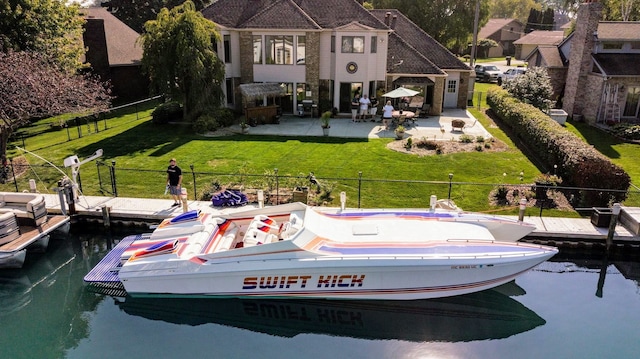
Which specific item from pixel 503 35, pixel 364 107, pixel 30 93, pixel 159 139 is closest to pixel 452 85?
pixel 364 107

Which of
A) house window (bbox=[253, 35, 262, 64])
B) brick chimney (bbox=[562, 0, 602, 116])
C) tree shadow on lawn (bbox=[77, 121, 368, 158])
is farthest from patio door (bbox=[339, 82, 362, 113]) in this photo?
brick chimney (bbox=[562, 0, 602, 116])

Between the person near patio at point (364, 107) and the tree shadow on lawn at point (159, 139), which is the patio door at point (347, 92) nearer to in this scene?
the person near patio at point (364, 107)

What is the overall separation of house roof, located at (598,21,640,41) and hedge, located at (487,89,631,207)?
26.7ft

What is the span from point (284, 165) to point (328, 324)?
902cm

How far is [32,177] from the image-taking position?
18688mm

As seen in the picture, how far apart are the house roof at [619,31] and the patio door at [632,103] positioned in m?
3.00

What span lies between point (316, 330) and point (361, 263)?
6.22 ft

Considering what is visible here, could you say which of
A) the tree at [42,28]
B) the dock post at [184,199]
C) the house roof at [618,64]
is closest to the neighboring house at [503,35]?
the house roof at [618,64]

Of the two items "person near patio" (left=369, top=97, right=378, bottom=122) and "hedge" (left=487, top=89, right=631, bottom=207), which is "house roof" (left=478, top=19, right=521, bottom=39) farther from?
"hedge" (left=487, top=89, right=631, bottom=207)

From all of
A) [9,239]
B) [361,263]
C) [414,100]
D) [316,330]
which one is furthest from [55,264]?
[414,100]

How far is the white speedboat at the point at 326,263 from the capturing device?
37.3ft

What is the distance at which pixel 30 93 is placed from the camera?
18344mm

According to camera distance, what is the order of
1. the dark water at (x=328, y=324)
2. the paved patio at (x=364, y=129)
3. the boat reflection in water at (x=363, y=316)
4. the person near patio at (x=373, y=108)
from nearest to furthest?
the dark water at (x=328, y=324) < the boat reflection in water at (x=363, y=316) < the paved patio at (x=364, y=129) < the person near patio at (x=373, y=108)

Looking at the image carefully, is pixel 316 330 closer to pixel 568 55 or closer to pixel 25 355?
pixel 25 355
